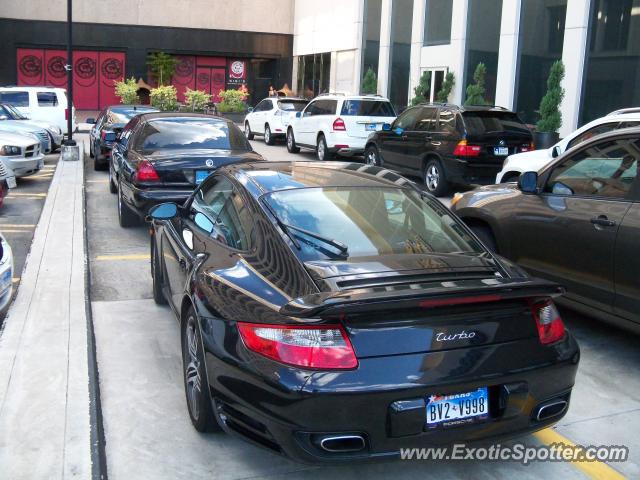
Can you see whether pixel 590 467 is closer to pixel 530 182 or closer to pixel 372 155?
pixel 530 182

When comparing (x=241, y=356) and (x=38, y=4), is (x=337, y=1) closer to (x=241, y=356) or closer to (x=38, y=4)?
(x=38, y=4)

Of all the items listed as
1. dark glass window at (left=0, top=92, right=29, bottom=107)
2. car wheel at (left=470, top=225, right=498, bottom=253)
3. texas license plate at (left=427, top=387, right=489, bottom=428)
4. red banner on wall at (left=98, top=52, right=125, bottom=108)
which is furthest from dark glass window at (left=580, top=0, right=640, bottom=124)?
red banner on wall at (left=98, top=52, right=125, bottom=108)

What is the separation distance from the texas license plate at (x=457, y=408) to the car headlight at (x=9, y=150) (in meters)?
12.4

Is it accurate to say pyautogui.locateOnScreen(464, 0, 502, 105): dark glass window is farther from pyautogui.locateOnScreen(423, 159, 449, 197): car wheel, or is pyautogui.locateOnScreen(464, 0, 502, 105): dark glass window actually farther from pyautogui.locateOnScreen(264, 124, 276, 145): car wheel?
pyautogui.locateOnScreen(423, 159, 449, 197): car wheel

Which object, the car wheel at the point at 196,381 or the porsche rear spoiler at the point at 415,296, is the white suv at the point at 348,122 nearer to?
the car wheel at the point at 196,381

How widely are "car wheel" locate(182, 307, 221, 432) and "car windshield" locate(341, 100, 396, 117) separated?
14426mm

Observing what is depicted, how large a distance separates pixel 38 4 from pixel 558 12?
2658cm

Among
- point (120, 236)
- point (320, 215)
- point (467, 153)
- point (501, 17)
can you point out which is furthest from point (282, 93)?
point (320, 215)

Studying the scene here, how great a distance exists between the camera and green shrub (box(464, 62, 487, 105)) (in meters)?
20.9

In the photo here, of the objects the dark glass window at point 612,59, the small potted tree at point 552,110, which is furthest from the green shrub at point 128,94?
the dark glass window at point 612,59

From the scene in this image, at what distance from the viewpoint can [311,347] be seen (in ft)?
10.8

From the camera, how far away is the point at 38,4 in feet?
117

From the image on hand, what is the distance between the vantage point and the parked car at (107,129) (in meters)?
15.6

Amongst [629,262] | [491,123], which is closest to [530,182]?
[629,262]
